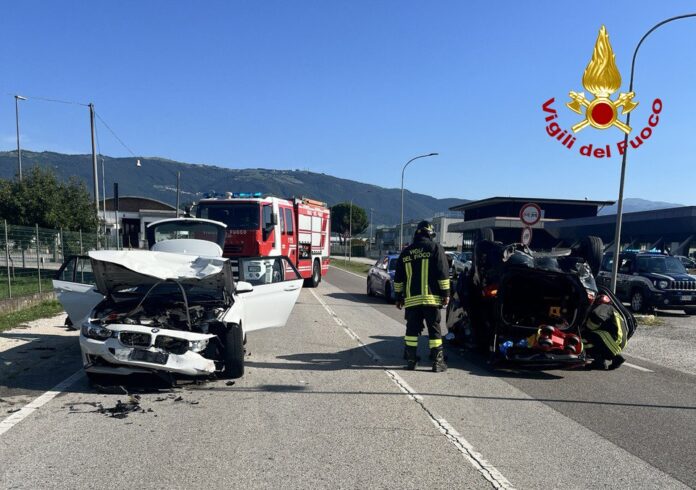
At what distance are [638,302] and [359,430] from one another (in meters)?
14.0

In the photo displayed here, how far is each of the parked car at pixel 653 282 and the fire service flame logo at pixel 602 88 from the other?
15.8 feet

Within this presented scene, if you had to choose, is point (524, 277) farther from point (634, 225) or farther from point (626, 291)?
point (634, 225)

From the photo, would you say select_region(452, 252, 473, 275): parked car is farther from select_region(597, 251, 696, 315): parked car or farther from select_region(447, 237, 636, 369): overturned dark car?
select_region(447, 237, 636, 369): overturned dark car

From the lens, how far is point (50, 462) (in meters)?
4.30

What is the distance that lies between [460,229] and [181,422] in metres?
77.5

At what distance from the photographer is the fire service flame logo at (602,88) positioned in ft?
46.1

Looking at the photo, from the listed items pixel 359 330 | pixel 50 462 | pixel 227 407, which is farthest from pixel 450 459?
pixel 359 330

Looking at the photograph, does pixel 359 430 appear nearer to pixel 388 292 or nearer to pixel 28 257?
pixel 388 292

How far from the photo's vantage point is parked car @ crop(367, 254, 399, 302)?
59.2ft

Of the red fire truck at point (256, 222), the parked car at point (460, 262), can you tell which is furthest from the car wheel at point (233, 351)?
the parked car at point (460, 262)

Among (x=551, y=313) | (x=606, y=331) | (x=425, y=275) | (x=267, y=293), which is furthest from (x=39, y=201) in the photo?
(x=606, y=331)

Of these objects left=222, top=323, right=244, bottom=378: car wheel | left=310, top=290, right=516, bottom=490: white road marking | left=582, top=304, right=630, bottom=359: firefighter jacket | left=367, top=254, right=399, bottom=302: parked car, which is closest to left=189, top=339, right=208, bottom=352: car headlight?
left=222, top=323, right=244, bottom=378: car wheel

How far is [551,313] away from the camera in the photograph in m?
7.90

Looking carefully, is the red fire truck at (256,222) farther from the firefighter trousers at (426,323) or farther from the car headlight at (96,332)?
the car headlight at (96,332)
